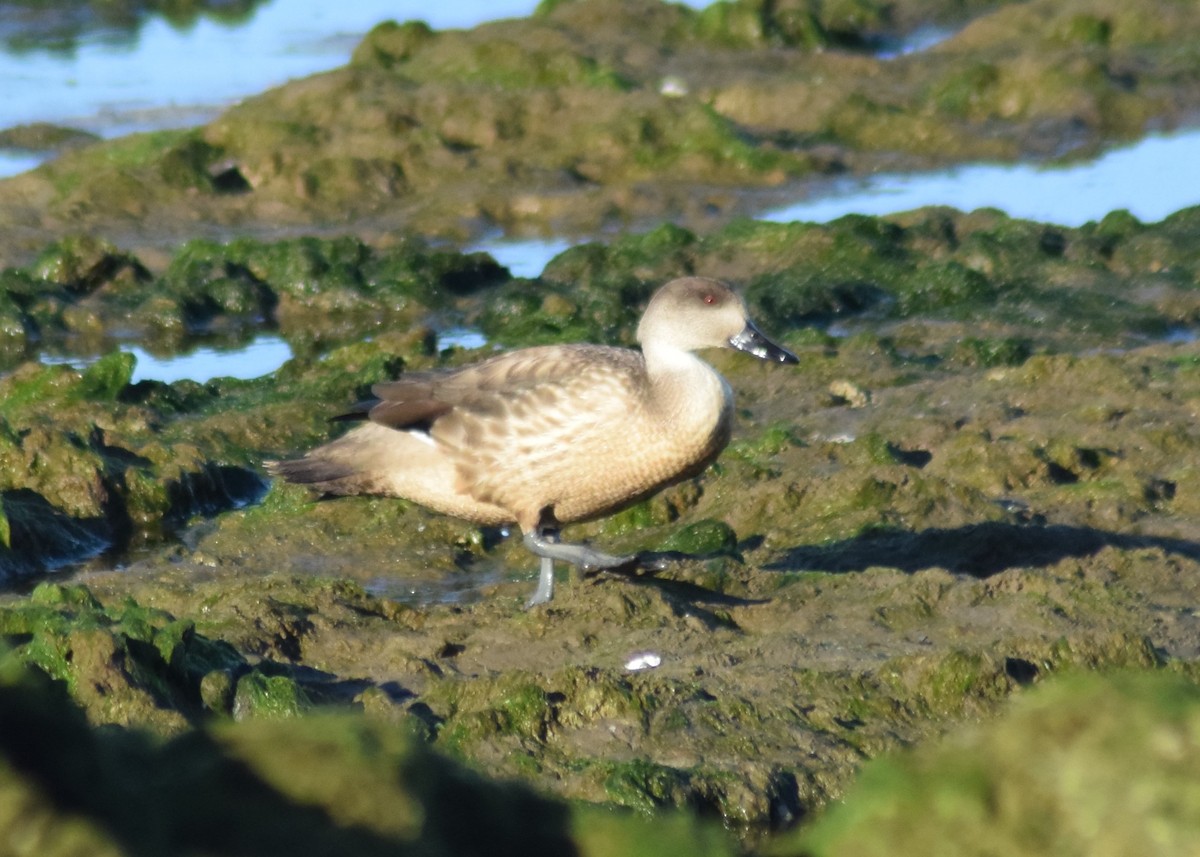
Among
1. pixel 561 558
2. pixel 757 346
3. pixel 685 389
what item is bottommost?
pixel 561 558

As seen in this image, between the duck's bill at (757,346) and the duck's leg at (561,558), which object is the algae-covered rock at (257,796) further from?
the duck's bill at (757,346)

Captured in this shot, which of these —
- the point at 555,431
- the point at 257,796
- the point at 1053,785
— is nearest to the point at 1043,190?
the point at 555,431

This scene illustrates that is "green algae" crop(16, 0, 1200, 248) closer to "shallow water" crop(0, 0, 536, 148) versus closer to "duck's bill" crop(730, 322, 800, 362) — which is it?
"shallow water" crop(0, 0, 536, 148)

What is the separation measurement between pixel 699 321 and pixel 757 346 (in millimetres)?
355

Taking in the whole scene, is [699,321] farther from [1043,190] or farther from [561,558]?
[1043,190]

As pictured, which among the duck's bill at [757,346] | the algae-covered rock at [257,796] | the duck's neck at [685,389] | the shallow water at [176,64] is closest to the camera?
the algae-covered rock at [257,796]

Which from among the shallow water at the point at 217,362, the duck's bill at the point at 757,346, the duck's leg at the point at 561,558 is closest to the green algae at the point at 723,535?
the duck's leg at the point at 561,558

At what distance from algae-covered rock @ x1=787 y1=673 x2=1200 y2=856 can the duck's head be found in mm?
5510

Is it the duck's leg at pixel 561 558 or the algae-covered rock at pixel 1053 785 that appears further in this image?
the duck's leg at pixel 561 558

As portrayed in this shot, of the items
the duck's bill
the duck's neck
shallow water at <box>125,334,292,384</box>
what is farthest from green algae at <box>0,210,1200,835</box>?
the duck's bill

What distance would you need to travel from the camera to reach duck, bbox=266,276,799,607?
768 cm

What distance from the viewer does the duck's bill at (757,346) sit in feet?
27.4

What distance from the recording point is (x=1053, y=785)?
2.45m

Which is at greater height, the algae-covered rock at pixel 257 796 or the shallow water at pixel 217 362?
the algae-covered rock at pixel 257 796
